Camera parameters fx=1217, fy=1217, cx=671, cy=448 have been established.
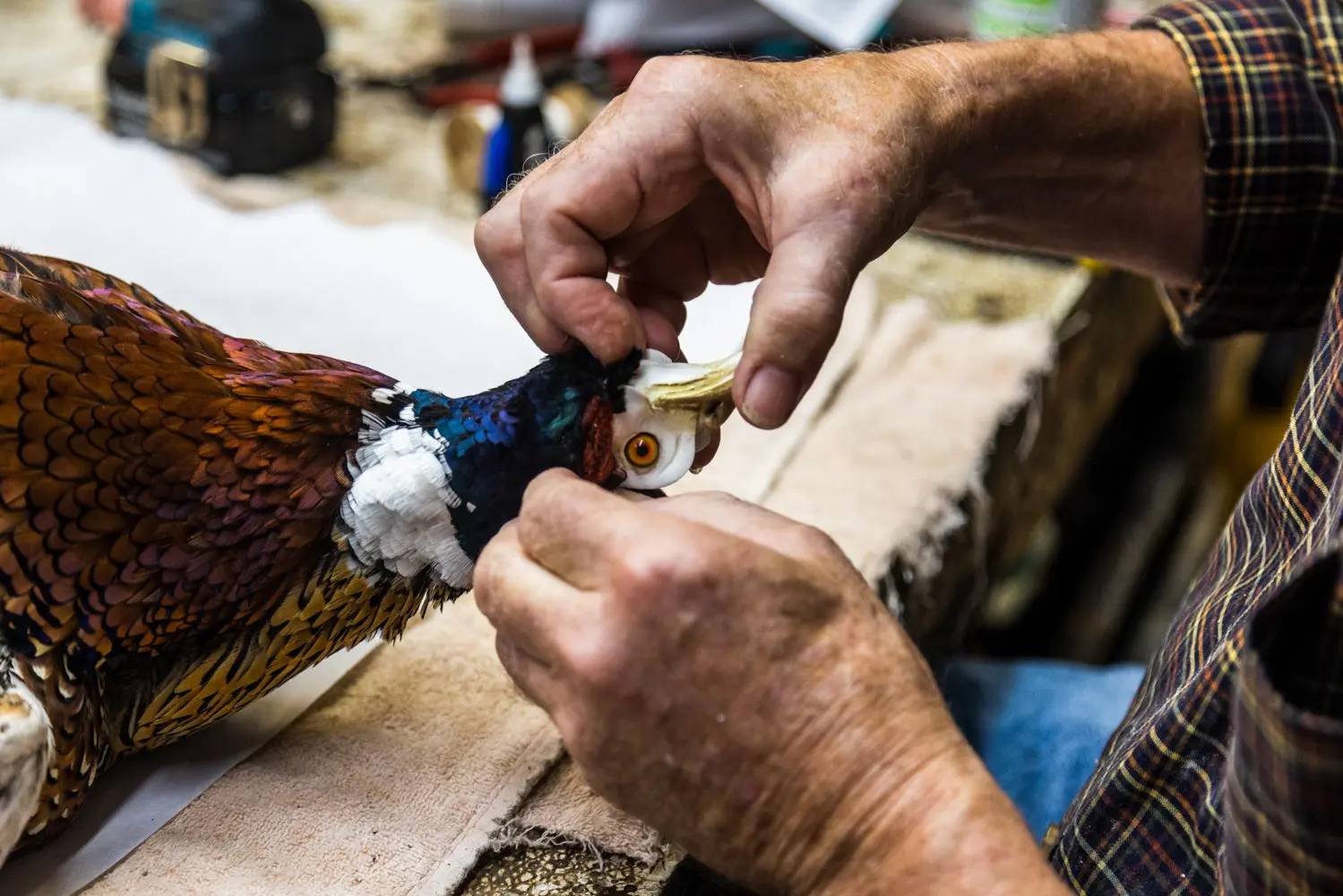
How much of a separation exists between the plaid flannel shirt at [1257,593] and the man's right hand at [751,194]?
12.4 inches

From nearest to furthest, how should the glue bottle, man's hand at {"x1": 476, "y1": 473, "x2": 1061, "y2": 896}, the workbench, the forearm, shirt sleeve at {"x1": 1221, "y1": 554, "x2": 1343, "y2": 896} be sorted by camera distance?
1. shirt sleeve at {"x1": 1221, "y1": 554, "x2": 1343, "y2": 896}
2. man's hand at {"x1": 476, "y1": 473, "x2": 1061, "y2": 896}
3. the forearm
4. the workbench
5. the glue bottle

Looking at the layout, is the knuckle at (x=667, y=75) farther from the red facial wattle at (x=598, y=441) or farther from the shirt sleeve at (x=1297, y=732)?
the shirt sleeve at (x=1297, y=732)

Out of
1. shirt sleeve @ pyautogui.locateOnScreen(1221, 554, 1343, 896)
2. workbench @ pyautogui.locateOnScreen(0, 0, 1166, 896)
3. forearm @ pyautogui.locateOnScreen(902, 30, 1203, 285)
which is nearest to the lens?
shirt sleeve @ pyautogui.locateOnScreen(1221, 554, 1343, 896)

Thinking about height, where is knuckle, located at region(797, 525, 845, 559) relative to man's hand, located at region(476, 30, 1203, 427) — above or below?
below

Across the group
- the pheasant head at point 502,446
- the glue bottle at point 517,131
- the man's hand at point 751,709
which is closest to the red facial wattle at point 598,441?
the pheasant head at point 502,446

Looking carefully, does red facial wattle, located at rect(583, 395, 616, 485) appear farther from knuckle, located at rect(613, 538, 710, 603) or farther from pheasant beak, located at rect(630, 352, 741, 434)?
knuckle, located at rect(613, 538, 710, 603)

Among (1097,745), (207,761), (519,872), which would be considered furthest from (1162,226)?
(207,761)

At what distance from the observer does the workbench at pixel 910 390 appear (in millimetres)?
1167

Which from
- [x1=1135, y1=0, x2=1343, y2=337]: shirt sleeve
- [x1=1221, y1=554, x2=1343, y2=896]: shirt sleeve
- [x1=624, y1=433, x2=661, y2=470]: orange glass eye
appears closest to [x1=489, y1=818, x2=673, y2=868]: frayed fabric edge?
[x1=624, y1=433, x2=661, y2=470]: orange glass eye

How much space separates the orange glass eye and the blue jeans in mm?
391

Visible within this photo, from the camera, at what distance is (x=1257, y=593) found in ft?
2.62

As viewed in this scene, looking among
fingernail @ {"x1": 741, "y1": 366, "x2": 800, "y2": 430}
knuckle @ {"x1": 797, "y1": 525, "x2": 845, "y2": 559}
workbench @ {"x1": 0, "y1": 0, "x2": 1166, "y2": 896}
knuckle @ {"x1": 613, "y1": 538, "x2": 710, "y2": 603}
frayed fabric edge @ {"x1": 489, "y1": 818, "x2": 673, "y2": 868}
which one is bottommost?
frayed fabric edge @ {"x1": 489, "y1": 818, "x2": 673, "y2": 868}

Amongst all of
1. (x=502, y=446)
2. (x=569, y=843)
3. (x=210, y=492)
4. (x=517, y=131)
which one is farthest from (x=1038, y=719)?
(x=517, y=131)

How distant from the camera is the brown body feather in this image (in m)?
0.73
